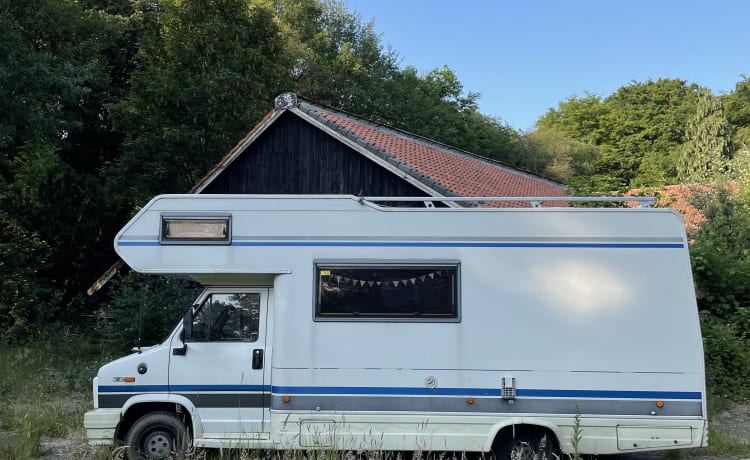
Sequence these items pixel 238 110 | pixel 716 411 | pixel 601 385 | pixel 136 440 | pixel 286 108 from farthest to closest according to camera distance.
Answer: pixel 238 110
pixel 286 108
pixel 716 411
pixel 136 440
pixel 601 385

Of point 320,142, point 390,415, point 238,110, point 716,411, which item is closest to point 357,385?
point 390,415

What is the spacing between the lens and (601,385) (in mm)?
6090

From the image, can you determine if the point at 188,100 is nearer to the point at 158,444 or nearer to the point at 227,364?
the point at 227,364

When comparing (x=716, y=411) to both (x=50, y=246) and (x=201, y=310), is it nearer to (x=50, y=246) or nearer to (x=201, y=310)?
(x=201, y=310)

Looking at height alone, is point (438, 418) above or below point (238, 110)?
below

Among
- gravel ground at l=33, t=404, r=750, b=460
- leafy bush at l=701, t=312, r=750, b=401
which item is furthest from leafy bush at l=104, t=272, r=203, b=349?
leafy bush at l=701, t=312, r=750, b=401

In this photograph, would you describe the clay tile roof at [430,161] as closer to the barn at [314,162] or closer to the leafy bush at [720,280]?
the barn at [314,162]

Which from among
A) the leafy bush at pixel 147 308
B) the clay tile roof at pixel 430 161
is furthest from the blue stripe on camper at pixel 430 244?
the leafy bush at pixel 147 308

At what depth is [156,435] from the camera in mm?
6570

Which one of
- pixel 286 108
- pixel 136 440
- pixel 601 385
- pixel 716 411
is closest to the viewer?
pixel 601 385

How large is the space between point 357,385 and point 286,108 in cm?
928

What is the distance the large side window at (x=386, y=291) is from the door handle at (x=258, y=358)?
767mm

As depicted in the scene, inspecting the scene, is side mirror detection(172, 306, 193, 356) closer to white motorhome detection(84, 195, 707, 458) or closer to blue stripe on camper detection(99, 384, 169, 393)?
white motorhome detection(84, 195, 707, 458)

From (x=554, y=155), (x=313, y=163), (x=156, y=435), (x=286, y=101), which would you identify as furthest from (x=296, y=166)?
(x=554, y=155)
